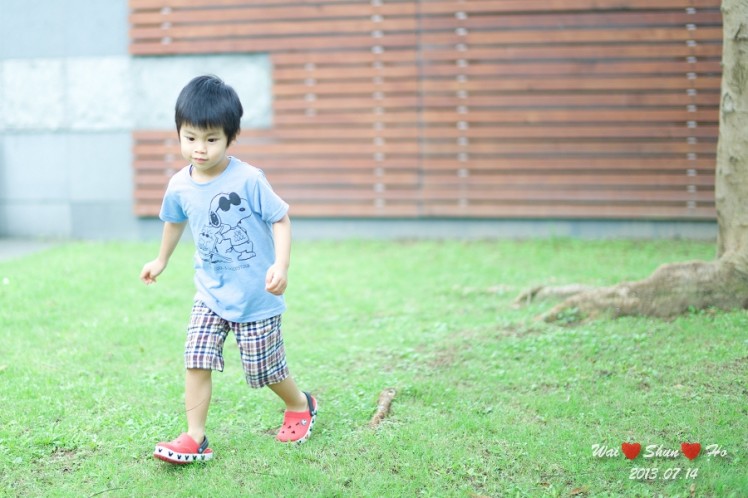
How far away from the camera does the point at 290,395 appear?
3.64 meters

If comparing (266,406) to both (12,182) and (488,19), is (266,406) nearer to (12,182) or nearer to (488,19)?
(488,19)

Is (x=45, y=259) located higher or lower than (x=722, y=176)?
lower

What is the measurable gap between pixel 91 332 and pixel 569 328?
2.85 meters

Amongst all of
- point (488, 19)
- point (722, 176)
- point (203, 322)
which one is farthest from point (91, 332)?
point (488, 19)

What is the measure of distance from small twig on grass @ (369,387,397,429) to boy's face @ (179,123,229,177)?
129cm

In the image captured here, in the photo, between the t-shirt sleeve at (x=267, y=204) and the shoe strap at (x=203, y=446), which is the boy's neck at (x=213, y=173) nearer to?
the t-shirt sleeve at (x=267, y=204)

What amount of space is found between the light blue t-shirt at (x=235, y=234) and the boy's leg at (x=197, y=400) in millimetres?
254

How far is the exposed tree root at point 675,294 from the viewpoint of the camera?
5020 millimetres

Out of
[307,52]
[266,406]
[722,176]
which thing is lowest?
[266,406]

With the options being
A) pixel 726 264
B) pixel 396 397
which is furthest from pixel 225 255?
pixel 726 264

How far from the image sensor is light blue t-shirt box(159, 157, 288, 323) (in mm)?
3428

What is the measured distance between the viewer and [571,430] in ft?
11.7

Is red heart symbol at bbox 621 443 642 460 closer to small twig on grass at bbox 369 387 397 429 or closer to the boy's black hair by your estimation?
small twig on grass at bbox 369 387 397 429

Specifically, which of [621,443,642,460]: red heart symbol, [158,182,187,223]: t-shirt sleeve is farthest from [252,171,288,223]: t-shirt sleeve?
[621,443,642,460]: red heart symbol
